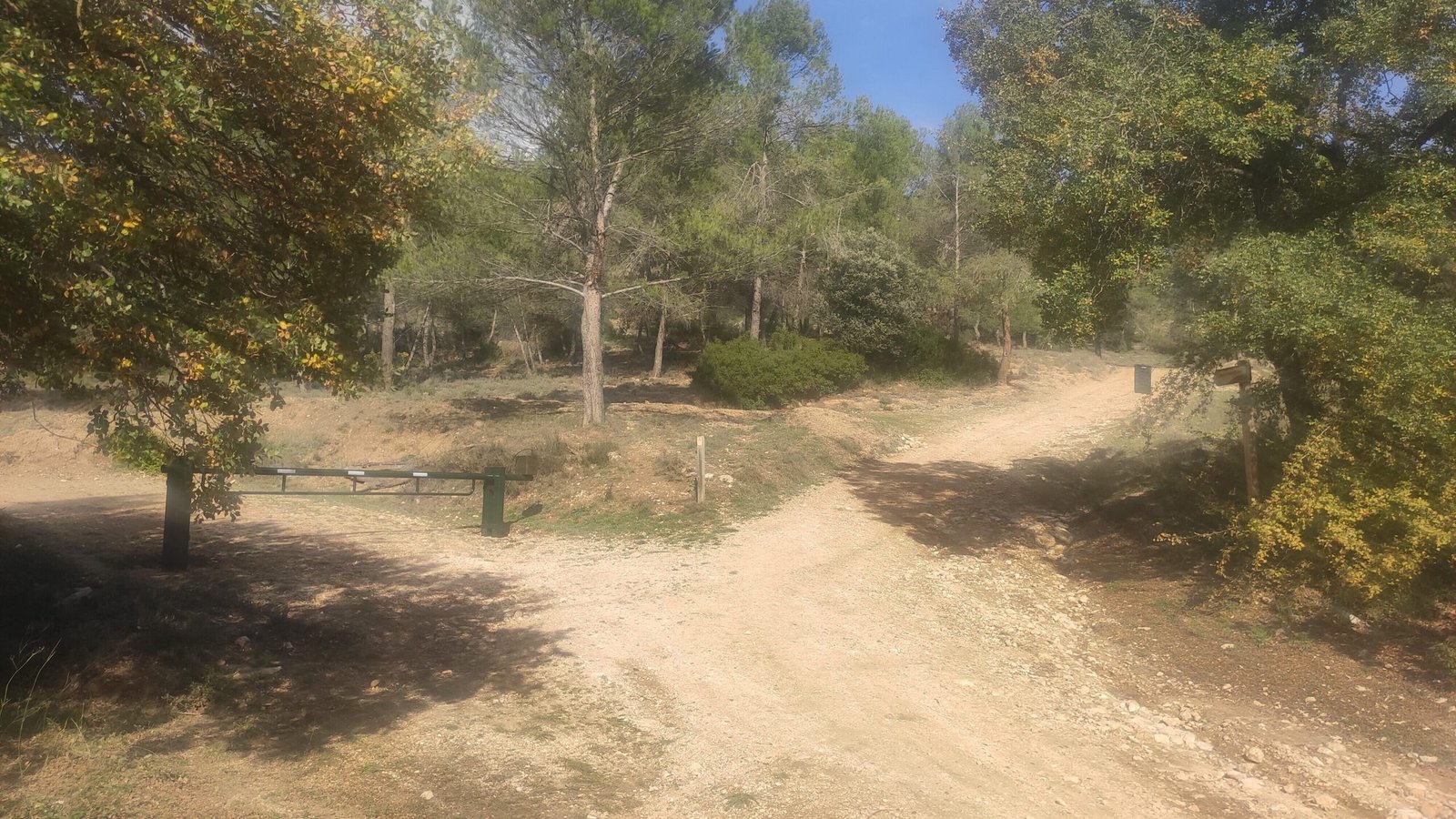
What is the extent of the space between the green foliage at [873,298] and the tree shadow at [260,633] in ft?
76.9

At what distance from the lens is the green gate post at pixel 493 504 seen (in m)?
12.4

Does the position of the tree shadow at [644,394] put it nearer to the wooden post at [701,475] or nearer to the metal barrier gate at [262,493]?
the wooden post at [701,475]

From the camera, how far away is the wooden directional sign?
10.1m

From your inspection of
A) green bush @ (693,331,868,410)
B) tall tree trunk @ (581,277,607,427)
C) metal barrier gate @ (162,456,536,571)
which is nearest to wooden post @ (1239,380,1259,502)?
metal barrier gate @ (162,456,536,571)

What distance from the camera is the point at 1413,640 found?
8016 mm

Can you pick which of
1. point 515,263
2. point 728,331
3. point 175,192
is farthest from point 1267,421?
point 728,331

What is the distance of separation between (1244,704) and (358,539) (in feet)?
33.9

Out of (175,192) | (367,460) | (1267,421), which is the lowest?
(367,460)

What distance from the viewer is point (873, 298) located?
32344 mm

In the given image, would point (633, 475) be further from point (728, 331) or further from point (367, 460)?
point (728, 331)

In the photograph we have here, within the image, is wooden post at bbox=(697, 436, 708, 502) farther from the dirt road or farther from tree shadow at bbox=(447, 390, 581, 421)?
tree shadow at bbox=(447, 390, 581, 421)

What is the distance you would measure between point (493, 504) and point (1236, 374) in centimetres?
942

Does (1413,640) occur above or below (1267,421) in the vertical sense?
below

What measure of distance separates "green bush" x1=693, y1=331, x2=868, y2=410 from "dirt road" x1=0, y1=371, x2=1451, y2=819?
Result: 13.6 m
